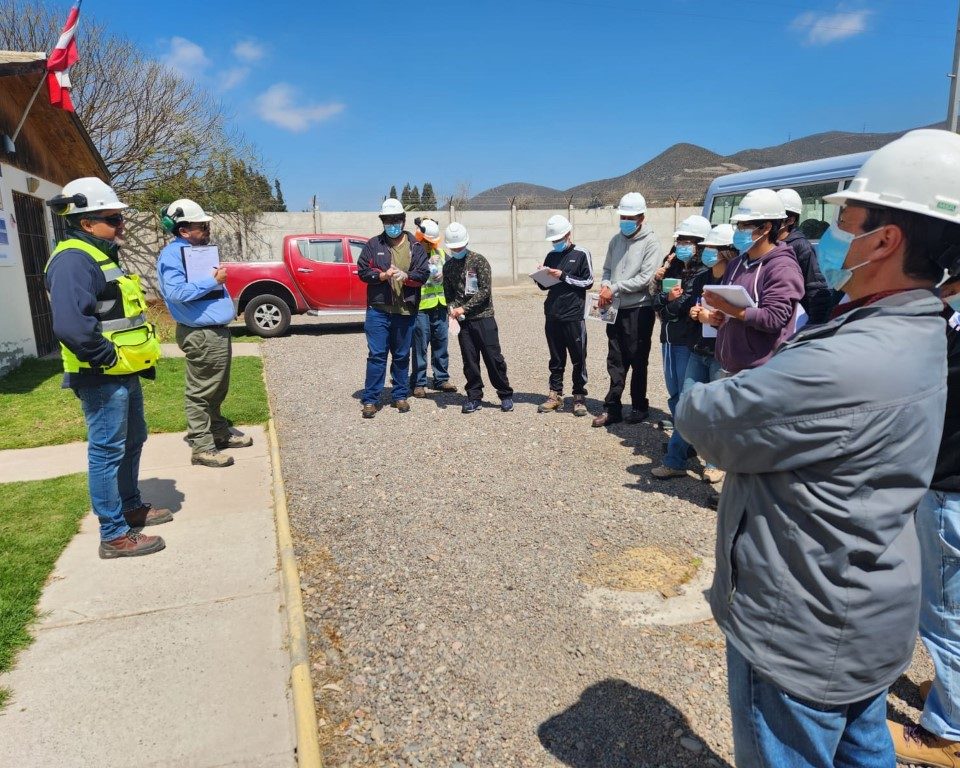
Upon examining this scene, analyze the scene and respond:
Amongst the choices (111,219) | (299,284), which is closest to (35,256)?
(299,284)

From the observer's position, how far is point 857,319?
136cm

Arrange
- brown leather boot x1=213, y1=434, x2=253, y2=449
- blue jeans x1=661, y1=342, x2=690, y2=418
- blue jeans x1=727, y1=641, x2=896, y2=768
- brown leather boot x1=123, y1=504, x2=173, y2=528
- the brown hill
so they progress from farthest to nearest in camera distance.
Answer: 1. the brown hill
2. brown leather boot x1=213, y1=434, x2=253, y2=449
3. blue jeans x1=661, y1=342, x2=690, y2=418
4. brown leather boot x1=123, y1=504, x2=173, y2=528
5. blue jeans x1=727, y1=641, x2=896, y2=768

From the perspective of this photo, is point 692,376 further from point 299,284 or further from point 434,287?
point 299,284

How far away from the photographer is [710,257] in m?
4.86

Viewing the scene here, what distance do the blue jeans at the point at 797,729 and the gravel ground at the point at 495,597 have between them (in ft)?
2.96

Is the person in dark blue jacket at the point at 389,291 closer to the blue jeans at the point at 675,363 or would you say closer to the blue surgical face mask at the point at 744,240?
the blue jeans at the point at 675,363

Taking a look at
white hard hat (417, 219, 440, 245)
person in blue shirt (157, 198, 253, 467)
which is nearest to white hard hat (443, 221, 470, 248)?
white hard hat (417, 219, 440, 245)

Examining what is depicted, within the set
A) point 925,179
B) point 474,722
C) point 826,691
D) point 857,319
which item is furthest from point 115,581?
point 925,179

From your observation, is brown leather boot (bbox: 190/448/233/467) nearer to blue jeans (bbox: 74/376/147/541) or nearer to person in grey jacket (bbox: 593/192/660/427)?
blue jeans (bbox: 74/376/147/541)

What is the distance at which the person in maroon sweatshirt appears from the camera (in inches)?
143

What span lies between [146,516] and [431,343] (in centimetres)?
415

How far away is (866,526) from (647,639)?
193 centimetres

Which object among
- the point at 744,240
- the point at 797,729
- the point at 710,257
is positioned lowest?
the point at 797,729

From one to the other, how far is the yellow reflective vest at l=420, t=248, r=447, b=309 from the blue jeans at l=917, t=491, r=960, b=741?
571cm
